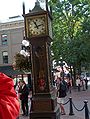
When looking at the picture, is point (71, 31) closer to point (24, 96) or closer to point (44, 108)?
point (24, 96)

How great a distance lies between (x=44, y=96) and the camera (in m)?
9.41

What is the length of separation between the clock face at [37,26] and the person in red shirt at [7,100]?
7.38 m

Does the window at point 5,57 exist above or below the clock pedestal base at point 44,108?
above

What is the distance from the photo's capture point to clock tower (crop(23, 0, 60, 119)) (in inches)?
368

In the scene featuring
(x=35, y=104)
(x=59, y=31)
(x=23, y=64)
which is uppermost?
(x=59, y=31)

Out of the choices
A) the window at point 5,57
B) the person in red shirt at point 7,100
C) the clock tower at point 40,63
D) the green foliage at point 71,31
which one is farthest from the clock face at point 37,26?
the window at point 5,57

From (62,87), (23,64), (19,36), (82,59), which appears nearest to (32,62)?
(23,64)

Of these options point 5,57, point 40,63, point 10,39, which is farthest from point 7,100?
point 5,57

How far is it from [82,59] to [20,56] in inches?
Result: 1077

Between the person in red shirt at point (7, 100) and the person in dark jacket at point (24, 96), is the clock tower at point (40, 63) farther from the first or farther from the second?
the person in red shirt at point (7, 100)

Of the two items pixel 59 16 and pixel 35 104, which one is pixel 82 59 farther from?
pixel 35 104

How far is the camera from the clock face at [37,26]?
936 cm

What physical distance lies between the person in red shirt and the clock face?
7.38 meters

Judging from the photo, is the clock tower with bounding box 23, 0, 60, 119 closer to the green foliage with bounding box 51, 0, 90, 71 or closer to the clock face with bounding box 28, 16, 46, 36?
the clock face with bounding box 28, 16, 46, 36
